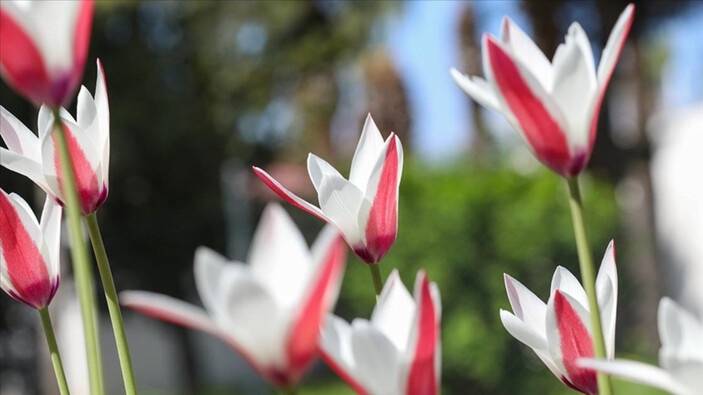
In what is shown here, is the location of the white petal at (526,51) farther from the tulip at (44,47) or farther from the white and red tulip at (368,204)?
the tulip at (44,47)

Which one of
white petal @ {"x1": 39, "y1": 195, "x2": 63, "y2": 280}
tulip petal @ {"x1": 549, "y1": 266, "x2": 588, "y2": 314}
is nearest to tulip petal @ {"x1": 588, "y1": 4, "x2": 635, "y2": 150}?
tulip petal @ {"x1": 549, "y1": 266, "x2": 588, "y2": 314}

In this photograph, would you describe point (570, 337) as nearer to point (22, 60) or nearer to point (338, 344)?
point (338, 344)

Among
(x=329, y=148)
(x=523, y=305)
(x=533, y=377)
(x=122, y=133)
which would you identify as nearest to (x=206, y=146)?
(x=122, y=133)

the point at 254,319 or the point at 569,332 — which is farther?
the point at 569,332

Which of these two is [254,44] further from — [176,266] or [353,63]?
[176,266]

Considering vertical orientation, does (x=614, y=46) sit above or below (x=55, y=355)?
above

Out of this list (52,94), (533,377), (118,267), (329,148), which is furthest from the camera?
(329,148)

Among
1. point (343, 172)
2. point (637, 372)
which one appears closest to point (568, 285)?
point (637, 372)
